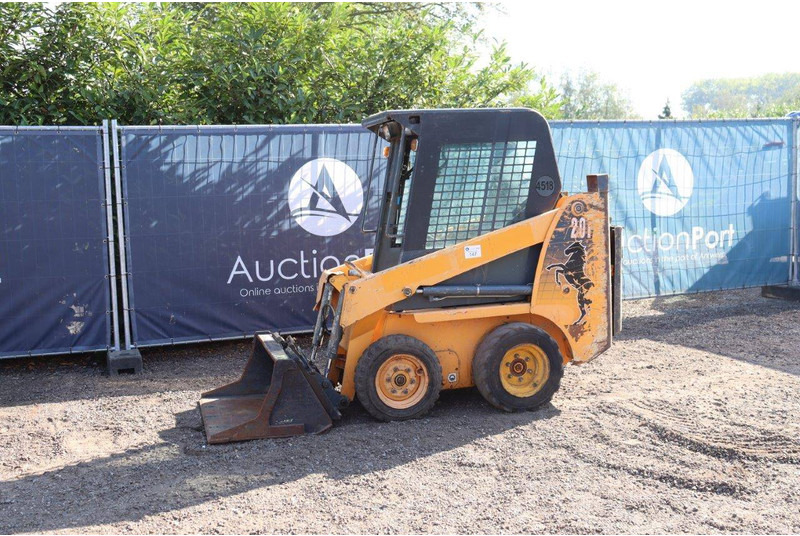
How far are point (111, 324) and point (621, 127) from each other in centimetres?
626

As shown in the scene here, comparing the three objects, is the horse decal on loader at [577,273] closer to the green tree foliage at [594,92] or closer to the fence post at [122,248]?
the fence post at [122,248]

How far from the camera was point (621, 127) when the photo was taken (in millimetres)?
9742

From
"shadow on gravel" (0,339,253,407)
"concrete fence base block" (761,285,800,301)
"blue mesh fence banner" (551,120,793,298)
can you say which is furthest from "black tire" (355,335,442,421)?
"concrete fence base block" (761,285,800,301)

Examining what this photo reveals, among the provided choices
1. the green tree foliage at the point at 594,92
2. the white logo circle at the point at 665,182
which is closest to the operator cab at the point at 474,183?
the white logo circle at the point at 665,182

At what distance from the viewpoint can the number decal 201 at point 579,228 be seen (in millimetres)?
6102

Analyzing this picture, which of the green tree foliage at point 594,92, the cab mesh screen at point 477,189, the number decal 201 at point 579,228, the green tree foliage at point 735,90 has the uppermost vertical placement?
the green tree foliage at point 735,90

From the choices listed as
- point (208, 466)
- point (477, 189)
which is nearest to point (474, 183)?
point (477, 189)

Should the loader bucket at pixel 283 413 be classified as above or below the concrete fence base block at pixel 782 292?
below

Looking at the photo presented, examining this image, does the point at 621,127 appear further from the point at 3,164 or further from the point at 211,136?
the point at 3,164

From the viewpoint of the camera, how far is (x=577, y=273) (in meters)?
6.17

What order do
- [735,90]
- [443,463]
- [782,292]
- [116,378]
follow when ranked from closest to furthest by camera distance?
[443,463], [116,378], [782,292], [735,90]

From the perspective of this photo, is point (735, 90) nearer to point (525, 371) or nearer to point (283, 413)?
point (525, 371)

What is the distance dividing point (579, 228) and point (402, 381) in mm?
1771

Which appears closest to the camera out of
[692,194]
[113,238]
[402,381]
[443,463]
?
[443,463]
